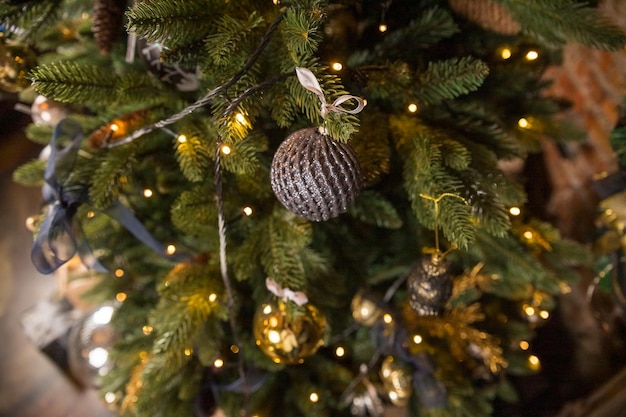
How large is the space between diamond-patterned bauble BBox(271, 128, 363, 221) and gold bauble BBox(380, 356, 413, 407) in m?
0.45

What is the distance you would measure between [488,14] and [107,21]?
0.53 metres

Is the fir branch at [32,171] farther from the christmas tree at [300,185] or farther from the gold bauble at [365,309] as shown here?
the gold bauble at [365,309]

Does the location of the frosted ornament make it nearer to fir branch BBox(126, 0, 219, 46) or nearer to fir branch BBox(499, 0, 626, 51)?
fir branch BBox(126, 0, 219, 46)

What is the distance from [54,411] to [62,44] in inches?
37.4

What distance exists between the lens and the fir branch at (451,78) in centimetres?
52

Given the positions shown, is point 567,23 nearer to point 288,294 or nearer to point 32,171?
point 288,294

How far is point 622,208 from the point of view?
811mm

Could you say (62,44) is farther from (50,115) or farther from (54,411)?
(54,411)

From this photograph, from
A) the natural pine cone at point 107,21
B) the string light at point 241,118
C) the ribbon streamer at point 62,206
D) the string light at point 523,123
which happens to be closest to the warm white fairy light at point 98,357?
the ribbon streamer at point 62,206

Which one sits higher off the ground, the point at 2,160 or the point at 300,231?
the point at 300,231

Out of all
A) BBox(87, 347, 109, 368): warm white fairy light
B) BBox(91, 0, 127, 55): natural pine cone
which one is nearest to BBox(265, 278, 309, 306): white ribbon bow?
BBox(91, 0, 127, 55): natural pine cone

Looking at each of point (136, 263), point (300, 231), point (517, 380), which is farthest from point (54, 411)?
point (517, 380)

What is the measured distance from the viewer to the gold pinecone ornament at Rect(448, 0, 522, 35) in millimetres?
643

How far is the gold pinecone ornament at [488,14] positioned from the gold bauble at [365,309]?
0.47 m
